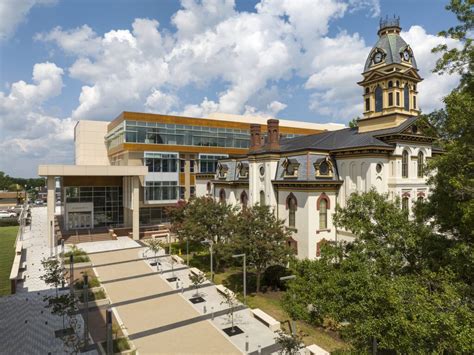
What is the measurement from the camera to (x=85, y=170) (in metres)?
39.1

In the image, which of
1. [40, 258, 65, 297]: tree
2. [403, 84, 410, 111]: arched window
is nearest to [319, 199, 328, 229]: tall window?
[403, 84, 410, 111]: arched window

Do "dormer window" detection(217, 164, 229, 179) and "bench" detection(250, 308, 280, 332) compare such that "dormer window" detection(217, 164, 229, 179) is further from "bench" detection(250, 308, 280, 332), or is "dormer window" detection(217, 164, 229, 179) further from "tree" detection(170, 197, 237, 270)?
"bench" detection(250, 308, 280, 332)

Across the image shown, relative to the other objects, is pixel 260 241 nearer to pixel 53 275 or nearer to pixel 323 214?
pixel 323 214

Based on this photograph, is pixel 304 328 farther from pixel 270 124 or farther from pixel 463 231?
pixel 270 124

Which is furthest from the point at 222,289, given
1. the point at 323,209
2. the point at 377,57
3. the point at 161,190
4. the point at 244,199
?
the point at 377,57

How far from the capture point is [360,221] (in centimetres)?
1750

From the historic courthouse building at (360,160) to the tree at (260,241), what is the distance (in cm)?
555

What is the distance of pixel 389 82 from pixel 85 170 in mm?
36683

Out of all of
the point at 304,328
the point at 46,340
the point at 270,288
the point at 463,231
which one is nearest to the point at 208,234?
the point at 270,288

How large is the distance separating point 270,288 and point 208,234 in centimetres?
779

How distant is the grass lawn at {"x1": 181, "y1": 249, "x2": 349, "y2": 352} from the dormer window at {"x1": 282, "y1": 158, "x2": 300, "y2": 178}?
10.3 meters

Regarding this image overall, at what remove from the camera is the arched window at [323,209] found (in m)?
29.5

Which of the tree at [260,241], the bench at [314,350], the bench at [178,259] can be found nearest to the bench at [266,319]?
the bench at [314,350]

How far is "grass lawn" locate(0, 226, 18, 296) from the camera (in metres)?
25.1
